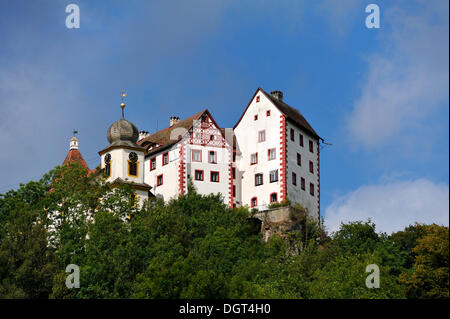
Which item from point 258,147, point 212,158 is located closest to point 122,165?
point 212,158

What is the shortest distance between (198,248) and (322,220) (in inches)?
608

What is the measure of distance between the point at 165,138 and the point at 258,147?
843cm

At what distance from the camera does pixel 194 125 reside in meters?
96.0

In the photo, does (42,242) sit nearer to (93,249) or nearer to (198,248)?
(93,249)

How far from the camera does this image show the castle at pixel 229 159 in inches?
3671

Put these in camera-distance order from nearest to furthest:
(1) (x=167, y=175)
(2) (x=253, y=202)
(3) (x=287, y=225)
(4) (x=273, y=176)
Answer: (3) (x=287, y=225) < (4) (x=273, y=176) < (2) (x=253, y=202) < (1) (x=167, y=175)

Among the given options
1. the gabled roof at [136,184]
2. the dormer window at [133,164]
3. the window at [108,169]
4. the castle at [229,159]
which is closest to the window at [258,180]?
the castle at [229,159]

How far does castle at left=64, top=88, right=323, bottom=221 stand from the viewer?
93.2 meters

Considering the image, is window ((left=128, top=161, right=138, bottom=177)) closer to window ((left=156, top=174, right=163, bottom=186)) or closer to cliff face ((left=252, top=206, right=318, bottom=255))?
window ((left=156, top=174, right=163, bottom=186))

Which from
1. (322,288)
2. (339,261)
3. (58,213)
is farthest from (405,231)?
(58,213)

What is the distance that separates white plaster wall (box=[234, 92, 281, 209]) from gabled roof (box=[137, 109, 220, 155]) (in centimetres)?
314

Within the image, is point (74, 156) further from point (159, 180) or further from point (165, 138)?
point (159, 180)

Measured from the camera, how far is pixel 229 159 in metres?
95.1


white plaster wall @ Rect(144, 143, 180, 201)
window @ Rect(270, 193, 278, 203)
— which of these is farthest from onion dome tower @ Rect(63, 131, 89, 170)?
window @ Rect(270, 193, 278, 203)
